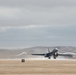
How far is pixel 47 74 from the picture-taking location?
66250mm

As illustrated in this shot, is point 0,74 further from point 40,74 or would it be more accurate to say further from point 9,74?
point 40,74

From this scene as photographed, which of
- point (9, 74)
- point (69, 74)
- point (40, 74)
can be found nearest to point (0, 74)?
point (9, 74)

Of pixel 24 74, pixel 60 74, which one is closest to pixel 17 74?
pixel 24 74

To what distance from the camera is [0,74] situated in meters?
66.2

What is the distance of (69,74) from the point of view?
6625 cm

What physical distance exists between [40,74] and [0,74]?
20.5 feet

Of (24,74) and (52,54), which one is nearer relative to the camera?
(24,74)

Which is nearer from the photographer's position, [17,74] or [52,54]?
[17,74]

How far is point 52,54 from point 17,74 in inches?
4846

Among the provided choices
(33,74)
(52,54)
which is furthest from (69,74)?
(52,54)

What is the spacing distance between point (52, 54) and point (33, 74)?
12254 centimetres

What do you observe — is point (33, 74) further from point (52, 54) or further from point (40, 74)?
point (52, 54)

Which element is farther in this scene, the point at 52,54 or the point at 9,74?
the point at 52,54

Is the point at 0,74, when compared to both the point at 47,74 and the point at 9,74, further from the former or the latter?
the point at 47,74
